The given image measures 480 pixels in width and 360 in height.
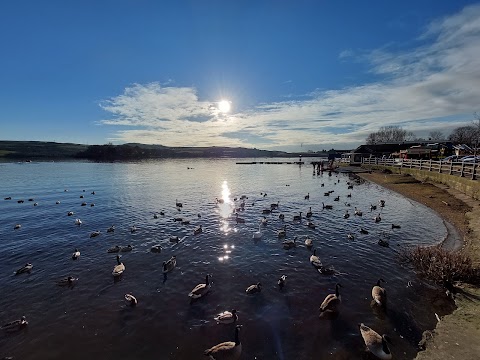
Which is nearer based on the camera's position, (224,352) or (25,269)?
(224,352)

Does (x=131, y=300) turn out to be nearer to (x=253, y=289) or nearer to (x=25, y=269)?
(x=253, y=289)

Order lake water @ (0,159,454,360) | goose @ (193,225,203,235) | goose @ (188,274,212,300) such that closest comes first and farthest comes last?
lake water @ (0,159,454,360) < goose @ (188,274,212,300) < goose @ (193,225,203,235)

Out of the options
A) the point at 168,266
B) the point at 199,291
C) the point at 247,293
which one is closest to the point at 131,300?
the point at 199,291

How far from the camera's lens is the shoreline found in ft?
28.5

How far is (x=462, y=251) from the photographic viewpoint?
15812mm

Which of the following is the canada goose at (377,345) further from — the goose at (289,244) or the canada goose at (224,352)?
the goose at (289,244)

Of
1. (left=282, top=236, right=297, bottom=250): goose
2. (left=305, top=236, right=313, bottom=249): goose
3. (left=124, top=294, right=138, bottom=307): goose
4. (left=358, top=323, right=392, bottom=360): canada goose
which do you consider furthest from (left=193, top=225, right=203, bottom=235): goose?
(left=358, top=323, right=392, bottom=360): canada goose

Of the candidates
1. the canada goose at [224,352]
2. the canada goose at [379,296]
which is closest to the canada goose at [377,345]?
the canada goose at [379,296]

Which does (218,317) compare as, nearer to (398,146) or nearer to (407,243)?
(407,243)

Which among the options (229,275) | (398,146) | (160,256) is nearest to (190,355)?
(229,275)

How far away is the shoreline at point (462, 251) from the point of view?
8.70 m

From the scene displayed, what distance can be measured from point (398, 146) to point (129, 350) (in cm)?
14593

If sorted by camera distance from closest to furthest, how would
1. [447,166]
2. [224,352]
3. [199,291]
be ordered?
[224,352] → [199,291] → [447,166]

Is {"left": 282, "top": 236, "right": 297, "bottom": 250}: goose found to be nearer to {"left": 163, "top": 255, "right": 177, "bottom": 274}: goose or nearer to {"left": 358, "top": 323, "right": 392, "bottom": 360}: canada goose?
{"left": 163, "top": 255, "right": 177, "bottom": 274}: goose
